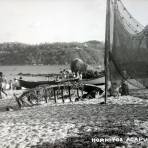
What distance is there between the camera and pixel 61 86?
18.5 meters

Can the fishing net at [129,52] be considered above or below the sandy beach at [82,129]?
above

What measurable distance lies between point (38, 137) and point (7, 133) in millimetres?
1410

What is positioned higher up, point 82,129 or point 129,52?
point 129,52

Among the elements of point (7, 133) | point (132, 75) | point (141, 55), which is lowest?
point (7, 133)

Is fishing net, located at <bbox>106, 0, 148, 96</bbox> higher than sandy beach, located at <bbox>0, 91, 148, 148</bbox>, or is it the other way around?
fishing net, located at <bbox>106, 0, 148, 96</bbox>

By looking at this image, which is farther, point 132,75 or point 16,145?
point 132,75

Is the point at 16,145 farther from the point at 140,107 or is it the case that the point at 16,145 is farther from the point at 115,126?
the point at 140,107

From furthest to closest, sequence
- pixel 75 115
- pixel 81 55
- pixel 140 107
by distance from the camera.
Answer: pixel 81 55 → pixel 140 107 → pixel 75 115

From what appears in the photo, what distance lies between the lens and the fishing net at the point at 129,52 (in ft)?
28.5

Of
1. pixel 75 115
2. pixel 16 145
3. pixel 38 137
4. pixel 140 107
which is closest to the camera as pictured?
pixel 16 145

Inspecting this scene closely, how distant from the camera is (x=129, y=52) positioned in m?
8.90

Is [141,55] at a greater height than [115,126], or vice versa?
[141,55]

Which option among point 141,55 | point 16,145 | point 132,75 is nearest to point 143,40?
point 141,55

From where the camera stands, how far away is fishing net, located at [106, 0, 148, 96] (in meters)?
8.67
